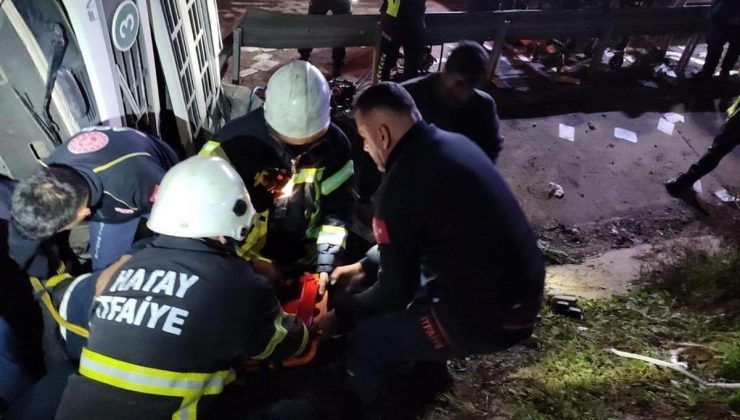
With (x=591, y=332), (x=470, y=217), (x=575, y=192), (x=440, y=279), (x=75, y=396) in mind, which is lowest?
(x=575, y=192)

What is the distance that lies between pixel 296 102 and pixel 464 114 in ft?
4.05

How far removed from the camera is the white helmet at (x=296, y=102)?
7.85ft

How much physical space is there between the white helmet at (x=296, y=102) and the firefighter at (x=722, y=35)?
669 cm

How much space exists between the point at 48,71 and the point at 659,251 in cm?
455

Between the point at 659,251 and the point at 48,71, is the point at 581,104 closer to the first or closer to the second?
the point at 659,251

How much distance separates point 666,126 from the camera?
6.25 metres

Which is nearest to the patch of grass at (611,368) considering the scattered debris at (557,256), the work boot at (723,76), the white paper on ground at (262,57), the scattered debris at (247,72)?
the scattered debris at (557,256)

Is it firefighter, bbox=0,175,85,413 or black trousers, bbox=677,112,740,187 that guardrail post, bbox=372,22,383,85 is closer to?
black trousers, bbox=677,112,740,187

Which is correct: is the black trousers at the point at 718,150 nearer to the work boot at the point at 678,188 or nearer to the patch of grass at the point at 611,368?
the work boot at the point at 678,188

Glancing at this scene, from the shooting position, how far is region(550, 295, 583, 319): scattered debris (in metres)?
3.17

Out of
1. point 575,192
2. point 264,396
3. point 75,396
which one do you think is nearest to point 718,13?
point 575,192

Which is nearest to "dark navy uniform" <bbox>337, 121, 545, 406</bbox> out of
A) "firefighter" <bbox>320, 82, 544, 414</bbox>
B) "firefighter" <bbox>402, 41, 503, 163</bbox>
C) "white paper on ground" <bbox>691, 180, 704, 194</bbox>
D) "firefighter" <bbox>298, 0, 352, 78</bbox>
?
"firefighter" <bbox>320, 82, 544, 414</bbox>

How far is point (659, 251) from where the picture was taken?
162 inches

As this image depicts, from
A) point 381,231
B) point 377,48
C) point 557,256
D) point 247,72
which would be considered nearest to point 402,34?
point 377,48
